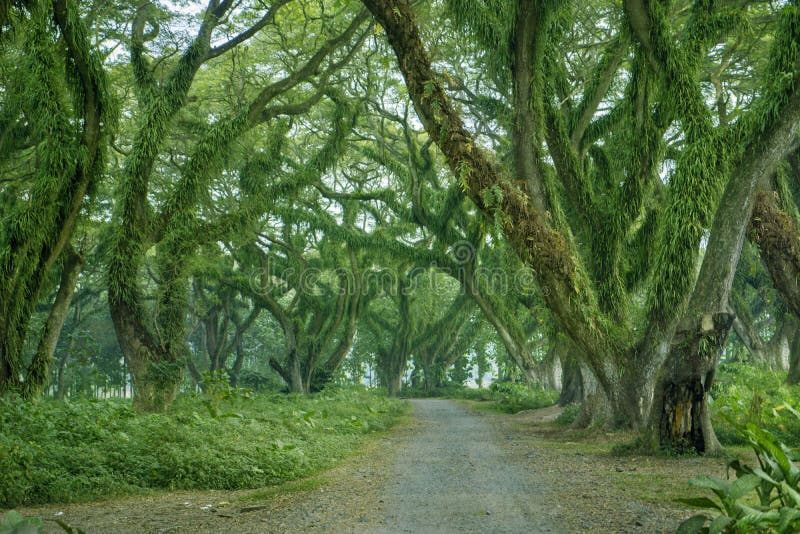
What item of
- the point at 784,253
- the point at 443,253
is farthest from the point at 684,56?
the point at 443,253

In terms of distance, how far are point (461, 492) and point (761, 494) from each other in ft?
9.57

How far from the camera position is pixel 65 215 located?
10406 mm

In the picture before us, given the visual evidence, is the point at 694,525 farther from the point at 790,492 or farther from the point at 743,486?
the point at 790,492

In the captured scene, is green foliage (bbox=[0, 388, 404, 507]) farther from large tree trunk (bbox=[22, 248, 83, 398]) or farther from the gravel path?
large tree trunk (bbox=[22, 248, 83, 398])

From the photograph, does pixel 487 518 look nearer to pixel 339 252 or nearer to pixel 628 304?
pixel 628 304

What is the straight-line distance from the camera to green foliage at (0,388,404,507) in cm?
594

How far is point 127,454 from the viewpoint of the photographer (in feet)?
23.0

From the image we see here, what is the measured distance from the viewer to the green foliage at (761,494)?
11.3 feet

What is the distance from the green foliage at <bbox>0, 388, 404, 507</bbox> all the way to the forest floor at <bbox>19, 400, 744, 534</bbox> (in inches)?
10.9

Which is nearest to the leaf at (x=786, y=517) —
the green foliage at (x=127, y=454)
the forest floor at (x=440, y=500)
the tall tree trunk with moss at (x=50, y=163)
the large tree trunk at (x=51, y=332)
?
the forest floor at (x=440, y=500)

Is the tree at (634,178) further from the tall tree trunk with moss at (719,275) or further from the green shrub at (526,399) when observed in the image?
the green shrub at (526,399)

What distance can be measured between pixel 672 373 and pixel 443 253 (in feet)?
40.0

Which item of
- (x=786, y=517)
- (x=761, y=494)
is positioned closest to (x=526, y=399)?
(x=761, y=494)

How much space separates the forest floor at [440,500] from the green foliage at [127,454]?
276mm
